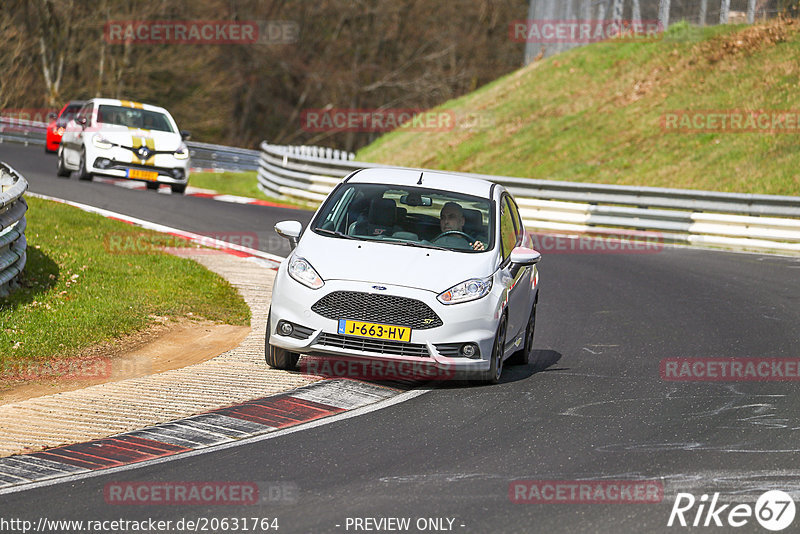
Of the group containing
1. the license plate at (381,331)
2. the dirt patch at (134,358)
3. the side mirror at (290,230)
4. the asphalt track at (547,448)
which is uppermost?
the side mirror at (290,230)

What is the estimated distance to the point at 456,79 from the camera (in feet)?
205

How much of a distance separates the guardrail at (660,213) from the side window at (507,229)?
39.0ft

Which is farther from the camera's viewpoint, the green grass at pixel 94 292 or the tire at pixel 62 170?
the tire at pixel 62 170

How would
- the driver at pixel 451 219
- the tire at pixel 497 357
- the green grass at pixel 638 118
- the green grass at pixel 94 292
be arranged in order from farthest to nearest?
the green grass at pixel 638 118
the green grass at pixel 94 292
the driver at pixel 451 219
the tire at pixel 497 357

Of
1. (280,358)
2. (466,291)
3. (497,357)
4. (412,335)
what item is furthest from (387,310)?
(280,358)

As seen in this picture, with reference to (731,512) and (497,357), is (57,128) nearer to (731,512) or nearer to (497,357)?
(497,357)

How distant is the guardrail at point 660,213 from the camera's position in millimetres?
21391

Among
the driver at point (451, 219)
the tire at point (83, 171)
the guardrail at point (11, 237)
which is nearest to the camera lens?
the driver at point (451, 219)

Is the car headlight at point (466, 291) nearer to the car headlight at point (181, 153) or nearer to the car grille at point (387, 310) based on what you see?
the car grille at point (387, 310)

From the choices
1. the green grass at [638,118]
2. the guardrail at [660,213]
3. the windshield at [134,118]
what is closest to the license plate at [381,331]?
the guardrail at [660,213]

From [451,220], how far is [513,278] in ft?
2.43

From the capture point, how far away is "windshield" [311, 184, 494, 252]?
979 cm

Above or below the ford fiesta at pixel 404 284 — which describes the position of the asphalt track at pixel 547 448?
below

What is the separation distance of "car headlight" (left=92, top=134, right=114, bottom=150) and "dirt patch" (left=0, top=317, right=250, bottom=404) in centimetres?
1265
